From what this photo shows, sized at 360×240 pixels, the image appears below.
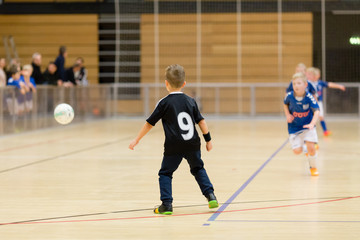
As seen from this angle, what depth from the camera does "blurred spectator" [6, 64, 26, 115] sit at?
15.2 meters

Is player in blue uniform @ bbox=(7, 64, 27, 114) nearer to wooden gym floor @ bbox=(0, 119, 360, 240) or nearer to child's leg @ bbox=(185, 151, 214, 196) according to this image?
wooden gym floor @ bbox=(0, 119, 360, 240)

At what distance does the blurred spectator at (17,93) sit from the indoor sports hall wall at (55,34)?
27.9 ft

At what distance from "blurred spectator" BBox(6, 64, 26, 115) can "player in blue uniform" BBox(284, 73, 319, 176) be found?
7722 mm

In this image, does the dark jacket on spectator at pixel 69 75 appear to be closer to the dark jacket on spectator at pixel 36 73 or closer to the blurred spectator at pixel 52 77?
the blurred spectator at pixel 52 77

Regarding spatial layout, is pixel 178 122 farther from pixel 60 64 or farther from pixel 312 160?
pixel 60 64

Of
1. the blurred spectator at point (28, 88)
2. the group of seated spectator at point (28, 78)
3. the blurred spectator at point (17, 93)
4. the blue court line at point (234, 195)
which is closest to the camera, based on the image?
the blue court line at point (234, 195)

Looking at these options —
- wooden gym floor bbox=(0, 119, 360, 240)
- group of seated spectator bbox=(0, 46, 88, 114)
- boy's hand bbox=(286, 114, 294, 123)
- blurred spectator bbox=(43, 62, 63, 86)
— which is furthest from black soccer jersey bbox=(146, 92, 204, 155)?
blurred spectator bbox=(43, 62, 63, 86)

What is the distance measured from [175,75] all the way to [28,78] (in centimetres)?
1057

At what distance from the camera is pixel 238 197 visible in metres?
7.11

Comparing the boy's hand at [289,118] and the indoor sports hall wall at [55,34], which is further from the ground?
the indoor sports hall wall at [55,34]

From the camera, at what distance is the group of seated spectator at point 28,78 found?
1552 cm

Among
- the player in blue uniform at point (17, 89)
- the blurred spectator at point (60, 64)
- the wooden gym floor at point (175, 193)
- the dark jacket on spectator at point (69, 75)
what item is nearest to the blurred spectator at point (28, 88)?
the player in blue uniform at point (17, 89)

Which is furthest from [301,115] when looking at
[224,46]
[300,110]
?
[224,46]

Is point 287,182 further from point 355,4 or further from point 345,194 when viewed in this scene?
point 355,4
